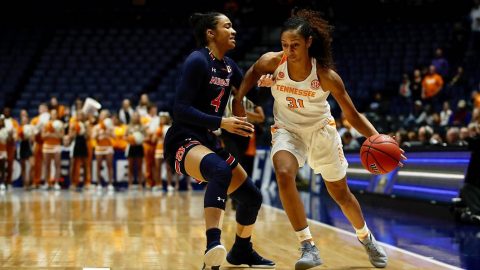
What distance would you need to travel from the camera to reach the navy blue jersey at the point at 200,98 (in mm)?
4902

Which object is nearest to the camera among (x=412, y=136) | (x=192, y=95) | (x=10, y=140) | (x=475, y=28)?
(x=192, y=95)

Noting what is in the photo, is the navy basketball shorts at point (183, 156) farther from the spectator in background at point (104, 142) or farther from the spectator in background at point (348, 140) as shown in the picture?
the spectator in background at point (104, 142)

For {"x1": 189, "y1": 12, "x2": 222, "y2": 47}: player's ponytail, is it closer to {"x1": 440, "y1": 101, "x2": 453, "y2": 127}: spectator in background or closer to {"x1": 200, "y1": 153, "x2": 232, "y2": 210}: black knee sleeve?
{"x1": 200, "y1": 153, "x2": 232, "y2": 210}: black knee sleeve

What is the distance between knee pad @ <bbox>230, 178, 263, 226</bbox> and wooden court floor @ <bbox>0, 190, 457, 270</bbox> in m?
0.42

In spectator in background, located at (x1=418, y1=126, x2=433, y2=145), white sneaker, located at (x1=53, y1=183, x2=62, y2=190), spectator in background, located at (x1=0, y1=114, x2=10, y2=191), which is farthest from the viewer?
white sneaker, located at (x1=53, y1=183, x2=62, y2=190)

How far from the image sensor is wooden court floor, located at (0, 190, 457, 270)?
5676mm

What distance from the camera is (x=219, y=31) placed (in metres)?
5.20

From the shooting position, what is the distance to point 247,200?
5.34 metres

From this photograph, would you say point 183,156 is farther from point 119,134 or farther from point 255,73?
point 119,134

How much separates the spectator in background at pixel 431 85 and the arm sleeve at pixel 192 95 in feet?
40.3

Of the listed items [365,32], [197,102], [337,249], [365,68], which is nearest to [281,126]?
[197,102]

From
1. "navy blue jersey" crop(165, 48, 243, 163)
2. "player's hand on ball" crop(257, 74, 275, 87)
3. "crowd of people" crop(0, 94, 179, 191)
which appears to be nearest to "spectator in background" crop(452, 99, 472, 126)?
"crowd of people" crop(0, 94, 179, 191)

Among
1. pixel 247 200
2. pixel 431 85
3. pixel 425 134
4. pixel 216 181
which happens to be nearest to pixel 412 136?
pixel 425 134

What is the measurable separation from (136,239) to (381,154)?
2.80 metres
